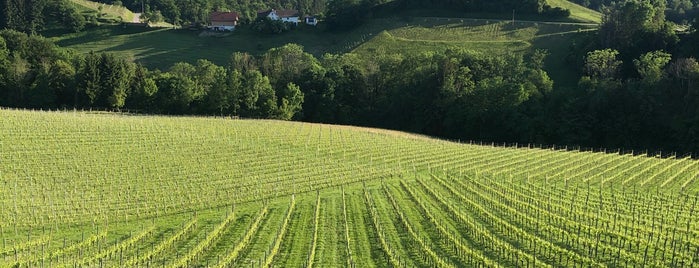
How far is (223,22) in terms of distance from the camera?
459ft

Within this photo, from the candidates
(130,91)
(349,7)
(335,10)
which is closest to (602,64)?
(349,7)

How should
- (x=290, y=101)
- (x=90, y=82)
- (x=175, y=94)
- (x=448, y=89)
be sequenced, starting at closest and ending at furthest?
1. (x=448, y=89)
2. (x=90, y=82)
3. (x=175, y=94)
4. (x=290, y=101)

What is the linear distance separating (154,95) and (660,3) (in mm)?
89894

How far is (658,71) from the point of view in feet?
222

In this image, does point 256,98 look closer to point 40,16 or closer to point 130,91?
point 130,91

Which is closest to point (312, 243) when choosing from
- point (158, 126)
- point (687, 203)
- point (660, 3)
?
point (687, 203)

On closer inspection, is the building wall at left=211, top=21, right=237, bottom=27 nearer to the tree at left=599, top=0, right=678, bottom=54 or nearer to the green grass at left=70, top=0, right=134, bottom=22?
the green grass at left=70, top=0, right=134, bottom=22

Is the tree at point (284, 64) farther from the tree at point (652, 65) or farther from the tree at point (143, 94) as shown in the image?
the tree at point (652, 65)

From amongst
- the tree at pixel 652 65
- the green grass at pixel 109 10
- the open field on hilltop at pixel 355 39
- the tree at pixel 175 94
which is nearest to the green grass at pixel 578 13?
the open field on hilltop at pixel 355 39

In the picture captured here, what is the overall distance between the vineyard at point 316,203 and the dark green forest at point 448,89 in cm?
1691

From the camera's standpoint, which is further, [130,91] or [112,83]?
[130,91]

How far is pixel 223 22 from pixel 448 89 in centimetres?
8009

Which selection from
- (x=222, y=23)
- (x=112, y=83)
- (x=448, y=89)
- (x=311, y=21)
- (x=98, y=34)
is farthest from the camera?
(x=222, y=23)

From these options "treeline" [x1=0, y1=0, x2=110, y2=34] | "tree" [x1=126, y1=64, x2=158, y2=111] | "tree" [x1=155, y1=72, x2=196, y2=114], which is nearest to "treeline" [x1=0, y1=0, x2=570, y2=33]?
"treeline" [x1=0, y1=0, x2=110, y2=34]
